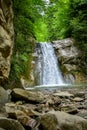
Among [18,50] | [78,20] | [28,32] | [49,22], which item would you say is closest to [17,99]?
[18,50]

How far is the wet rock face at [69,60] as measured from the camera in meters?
16.4

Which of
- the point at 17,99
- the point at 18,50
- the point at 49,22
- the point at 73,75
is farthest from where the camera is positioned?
the point at 49,22

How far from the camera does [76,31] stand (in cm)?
1828

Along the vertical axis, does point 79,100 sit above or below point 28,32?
below

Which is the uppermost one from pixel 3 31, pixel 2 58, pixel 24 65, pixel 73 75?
pixel 3 31

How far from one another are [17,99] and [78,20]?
12.9m

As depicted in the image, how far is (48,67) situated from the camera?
16.2m

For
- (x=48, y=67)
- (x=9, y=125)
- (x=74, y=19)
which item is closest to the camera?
→ (x=9, y=125)

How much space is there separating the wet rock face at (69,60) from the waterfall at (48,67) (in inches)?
15.6

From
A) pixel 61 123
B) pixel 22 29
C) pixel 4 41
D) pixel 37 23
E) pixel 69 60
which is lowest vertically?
pixel 69 60

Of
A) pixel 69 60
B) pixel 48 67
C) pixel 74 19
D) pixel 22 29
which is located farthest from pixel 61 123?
pixel 74 19

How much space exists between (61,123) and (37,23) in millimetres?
13652

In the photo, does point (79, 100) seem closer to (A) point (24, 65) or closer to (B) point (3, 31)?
(B) point (3, 31)

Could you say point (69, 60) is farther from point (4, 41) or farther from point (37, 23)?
point (4, 41)
